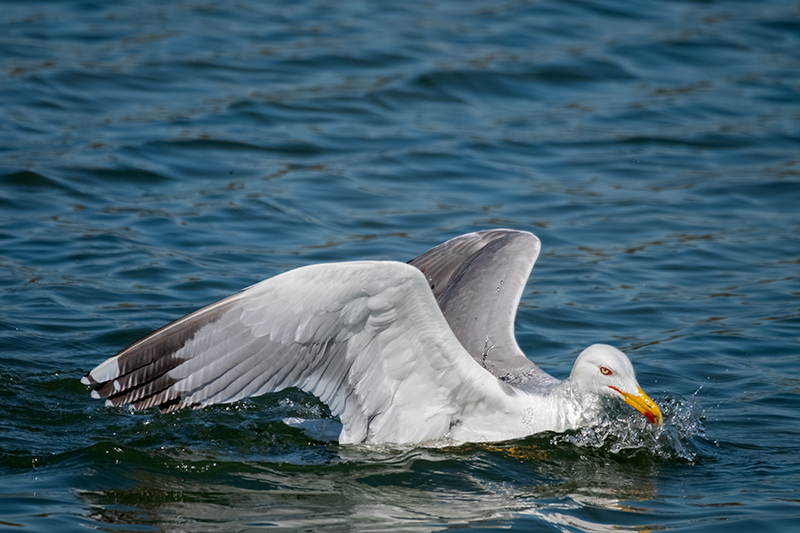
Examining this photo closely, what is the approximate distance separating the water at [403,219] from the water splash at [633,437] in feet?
0.06

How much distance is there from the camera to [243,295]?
5.62m

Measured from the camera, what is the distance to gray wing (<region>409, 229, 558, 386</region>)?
671cm

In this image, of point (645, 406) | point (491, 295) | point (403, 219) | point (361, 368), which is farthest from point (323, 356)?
point (403, 219)

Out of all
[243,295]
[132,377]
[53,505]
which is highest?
[243,295]

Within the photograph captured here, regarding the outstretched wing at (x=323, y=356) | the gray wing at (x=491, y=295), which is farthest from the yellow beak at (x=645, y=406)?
the outstretched wing at (x=323, y=356)

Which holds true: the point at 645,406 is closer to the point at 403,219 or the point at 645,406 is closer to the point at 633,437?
the point at 633,437

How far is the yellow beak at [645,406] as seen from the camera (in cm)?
589

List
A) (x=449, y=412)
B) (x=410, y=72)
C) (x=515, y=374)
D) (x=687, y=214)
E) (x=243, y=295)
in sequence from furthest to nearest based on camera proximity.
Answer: (x=410, y=72)
(x=687, y=214)
(x=515, y=374)
(x=449, y=412)
(x=243, y=295)

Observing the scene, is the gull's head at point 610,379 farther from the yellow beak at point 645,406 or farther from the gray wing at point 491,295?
the gray wing at point 491,295

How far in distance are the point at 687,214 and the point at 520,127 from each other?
298cm

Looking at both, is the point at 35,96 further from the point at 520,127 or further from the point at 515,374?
the point at 515,374

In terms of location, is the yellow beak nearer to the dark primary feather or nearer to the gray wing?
the gray wing

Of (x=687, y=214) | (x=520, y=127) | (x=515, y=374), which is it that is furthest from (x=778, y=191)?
(x=515, y=374)

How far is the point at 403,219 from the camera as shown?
10.4 metres
